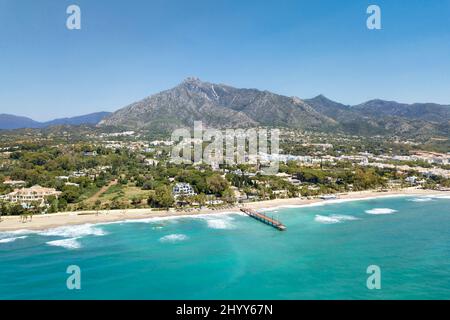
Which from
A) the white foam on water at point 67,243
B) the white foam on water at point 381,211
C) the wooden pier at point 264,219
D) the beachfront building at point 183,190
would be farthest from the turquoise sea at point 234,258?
the beachfront building at point 183,190

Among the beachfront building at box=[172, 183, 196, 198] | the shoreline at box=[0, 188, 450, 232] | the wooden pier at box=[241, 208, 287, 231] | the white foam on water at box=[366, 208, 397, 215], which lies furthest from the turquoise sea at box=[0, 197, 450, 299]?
the beachfront building at box=[172, 183, 196, 198]

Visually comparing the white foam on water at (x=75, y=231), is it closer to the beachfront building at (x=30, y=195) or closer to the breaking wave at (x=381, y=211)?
the beachfront building at (x=30, y=195)

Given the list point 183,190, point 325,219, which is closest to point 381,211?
point 325,219

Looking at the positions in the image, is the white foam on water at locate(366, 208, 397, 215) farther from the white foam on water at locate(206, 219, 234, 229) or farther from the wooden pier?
the white foam on water at locate(206, 219, 234, 229)

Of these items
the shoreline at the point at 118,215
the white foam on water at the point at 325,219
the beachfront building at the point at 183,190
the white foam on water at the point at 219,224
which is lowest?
the white foam on water at the point at 325,219
